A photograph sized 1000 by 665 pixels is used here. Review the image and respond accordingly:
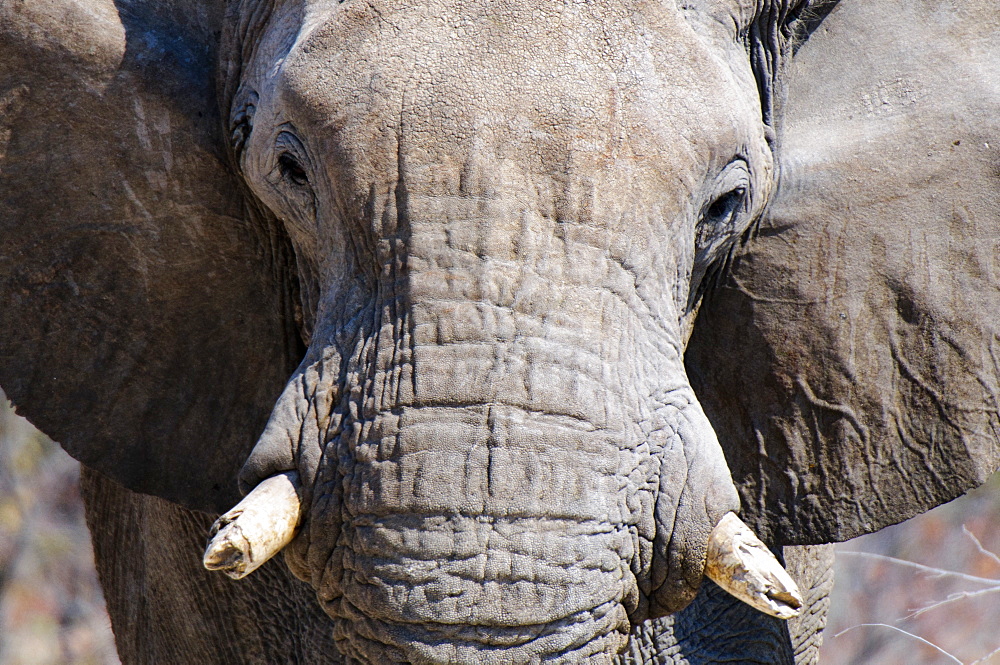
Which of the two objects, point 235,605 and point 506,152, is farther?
point 235,605

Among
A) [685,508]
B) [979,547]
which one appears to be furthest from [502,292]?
[979,547]

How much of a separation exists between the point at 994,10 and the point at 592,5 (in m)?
0.82

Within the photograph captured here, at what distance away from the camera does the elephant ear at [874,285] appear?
2.17 m

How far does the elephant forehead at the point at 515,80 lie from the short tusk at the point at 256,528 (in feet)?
1.56

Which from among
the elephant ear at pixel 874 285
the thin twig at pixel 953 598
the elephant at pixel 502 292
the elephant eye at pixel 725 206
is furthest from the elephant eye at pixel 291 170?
the thin twig at pixel 953 598

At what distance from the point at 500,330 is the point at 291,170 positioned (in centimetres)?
49

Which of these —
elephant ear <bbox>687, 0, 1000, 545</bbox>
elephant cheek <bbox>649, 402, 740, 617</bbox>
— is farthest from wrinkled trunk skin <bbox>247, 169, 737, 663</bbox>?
elephant ear <bbox>687, 0, 1000, 545</bbox>

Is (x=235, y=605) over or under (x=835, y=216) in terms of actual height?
under

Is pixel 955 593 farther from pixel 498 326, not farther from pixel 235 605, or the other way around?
pixel 498 326

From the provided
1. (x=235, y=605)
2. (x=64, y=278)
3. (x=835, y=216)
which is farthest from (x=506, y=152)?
(x=235, y=605)

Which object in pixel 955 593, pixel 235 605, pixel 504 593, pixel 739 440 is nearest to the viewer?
pixel 504 593

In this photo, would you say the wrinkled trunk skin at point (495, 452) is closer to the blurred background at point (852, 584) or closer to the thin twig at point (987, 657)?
the blurred background at point (852, 584)

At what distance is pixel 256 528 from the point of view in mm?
1638

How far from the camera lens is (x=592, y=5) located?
182cm
